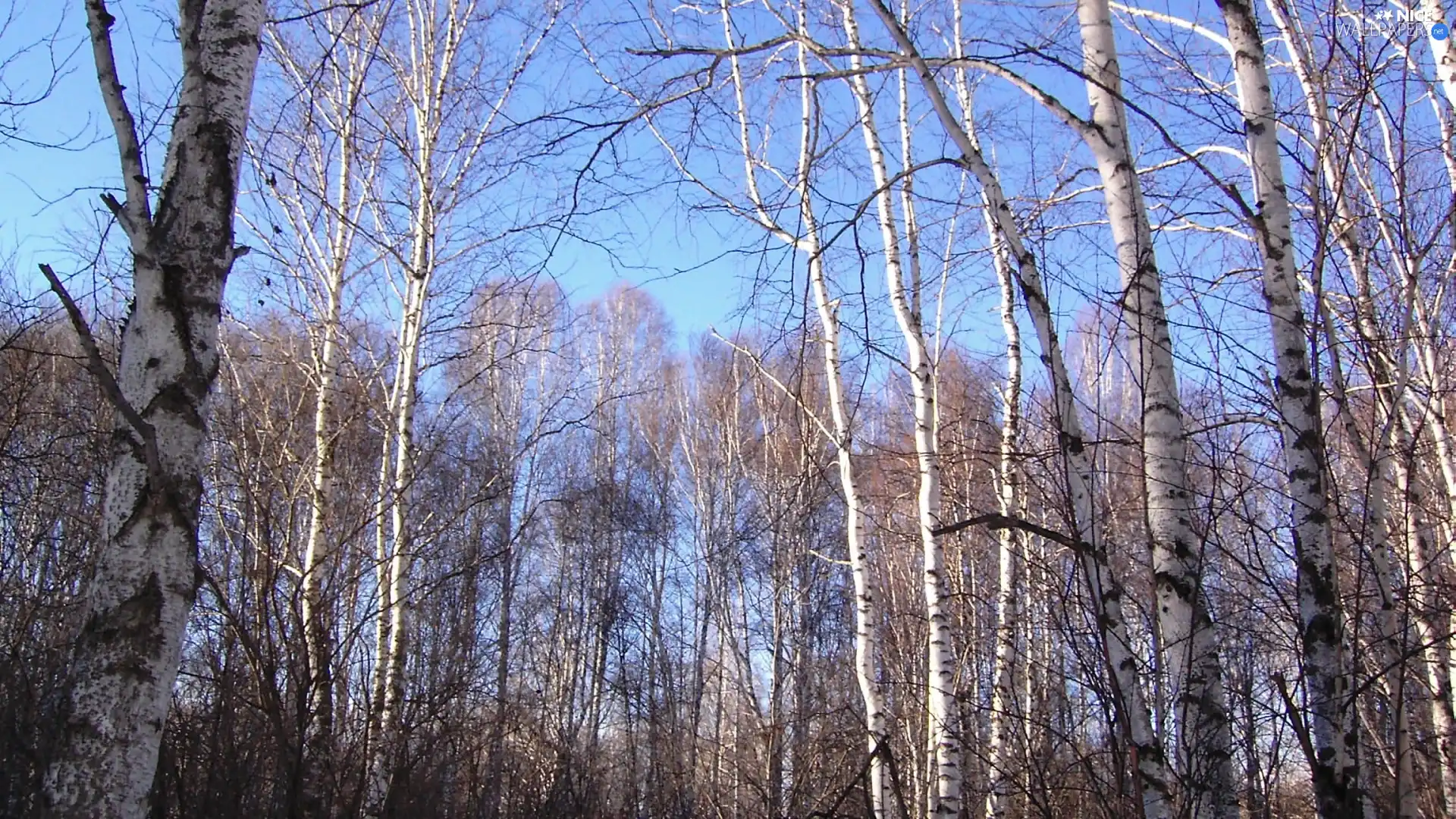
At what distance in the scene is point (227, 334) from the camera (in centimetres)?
932

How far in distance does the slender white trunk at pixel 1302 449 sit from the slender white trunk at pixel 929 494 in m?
2.38

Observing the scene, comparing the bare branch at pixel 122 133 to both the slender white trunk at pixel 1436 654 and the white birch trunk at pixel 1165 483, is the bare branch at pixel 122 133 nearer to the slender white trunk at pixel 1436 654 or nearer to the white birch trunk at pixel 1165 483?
the white birch trunk at pixel 1165 483

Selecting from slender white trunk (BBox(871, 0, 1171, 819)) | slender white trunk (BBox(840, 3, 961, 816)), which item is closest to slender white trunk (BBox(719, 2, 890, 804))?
slender white trunk (BBox(840, 3, 961, 816))

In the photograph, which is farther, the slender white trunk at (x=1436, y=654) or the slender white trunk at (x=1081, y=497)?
the slender white trunk at (x=1436, y=654)

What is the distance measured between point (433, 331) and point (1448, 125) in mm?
8058

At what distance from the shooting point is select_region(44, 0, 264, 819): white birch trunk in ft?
6.95

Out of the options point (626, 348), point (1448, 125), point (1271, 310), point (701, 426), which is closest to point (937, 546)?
point (1271, 310)

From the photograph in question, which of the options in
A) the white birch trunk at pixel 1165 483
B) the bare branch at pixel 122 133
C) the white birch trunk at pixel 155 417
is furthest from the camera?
the white birch trunk at pixel 1165 483

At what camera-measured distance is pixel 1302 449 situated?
10.2ft

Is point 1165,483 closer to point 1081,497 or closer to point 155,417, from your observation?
point 1081,497

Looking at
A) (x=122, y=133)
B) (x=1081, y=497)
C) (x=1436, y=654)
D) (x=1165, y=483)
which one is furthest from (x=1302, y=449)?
(x=1436, y=654)

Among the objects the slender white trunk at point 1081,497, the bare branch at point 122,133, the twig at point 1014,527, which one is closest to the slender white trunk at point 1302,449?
the slender white trunk at point 1081,497

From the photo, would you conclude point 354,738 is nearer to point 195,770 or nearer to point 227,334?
point 195,770

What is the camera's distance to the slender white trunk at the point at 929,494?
5867 mm
